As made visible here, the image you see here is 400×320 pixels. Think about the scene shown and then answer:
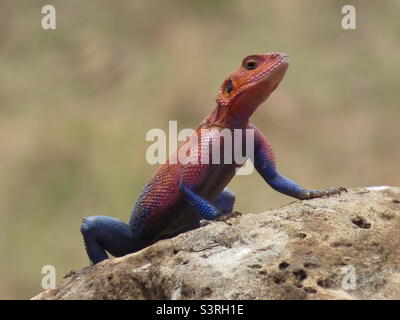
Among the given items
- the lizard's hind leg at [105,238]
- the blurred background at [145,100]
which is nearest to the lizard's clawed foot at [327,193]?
the lizard's hind leg at [105,238]

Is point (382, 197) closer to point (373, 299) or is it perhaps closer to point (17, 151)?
point (373, 299)

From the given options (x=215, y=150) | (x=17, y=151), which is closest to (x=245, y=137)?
(x=215, y=150)

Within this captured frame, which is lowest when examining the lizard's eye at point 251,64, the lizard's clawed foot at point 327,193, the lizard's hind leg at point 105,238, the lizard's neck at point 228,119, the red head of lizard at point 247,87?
the lizard's hind leg at point 105,238

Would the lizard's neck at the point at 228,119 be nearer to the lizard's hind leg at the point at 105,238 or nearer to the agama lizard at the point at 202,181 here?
the agama lizard at the point at 202,181

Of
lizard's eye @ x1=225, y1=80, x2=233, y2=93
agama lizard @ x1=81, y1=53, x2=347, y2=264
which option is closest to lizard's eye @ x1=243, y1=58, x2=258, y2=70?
agama lizard @ x1=81, y1=53, x2=347, y2=264

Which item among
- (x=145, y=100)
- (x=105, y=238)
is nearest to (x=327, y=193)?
(x=105, y=238)
